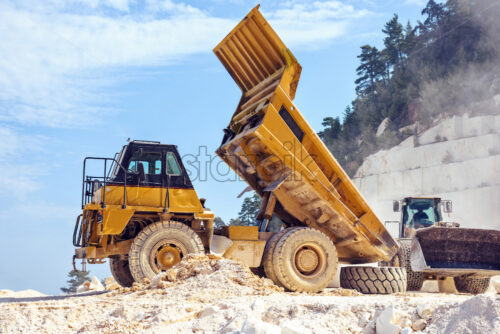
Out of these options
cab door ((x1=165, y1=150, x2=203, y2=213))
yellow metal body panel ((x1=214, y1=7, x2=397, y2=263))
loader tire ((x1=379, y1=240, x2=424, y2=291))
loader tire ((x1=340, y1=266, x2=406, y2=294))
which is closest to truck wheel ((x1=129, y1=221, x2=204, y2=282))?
cab door ((x1=165, y1=150, x2=203, y2=213))

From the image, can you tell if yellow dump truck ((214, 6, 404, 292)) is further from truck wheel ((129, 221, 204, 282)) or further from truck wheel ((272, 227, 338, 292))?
truck wheel ((129, 221, 204, 282))

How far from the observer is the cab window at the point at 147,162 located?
10.5 m

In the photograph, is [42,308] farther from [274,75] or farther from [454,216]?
[454,216]

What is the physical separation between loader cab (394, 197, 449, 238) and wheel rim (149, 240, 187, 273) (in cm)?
801

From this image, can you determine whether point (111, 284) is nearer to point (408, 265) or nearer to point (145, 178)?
point (145, 178)

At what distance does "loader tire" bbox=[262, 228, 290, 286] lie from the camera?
9.92 m

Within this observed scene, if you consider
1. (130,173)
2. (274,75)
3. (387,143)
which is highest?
(387,143)

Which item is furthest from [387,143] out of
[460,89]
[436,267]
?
[436,267]

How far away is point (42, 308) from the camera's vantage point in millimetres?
7676

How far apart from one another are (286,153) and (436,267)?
393 centimetres

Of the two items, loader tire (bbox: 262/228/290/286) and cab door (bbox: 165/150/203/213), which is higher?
cab door (bbox: 165/150/203/213)

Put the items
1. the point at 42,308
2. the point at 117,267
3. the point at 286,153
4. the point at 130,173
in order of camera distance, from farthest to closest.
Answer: the point at 117,267, the point at 130,173, the point at 286,153, the point at 42,308

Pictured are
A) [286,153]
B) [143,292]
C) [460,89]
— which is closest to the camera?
[143,292]

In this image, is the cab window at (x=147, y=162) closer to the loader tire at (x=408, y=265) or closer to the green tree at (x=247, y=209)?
the loader tire at (x=408, y=265)
